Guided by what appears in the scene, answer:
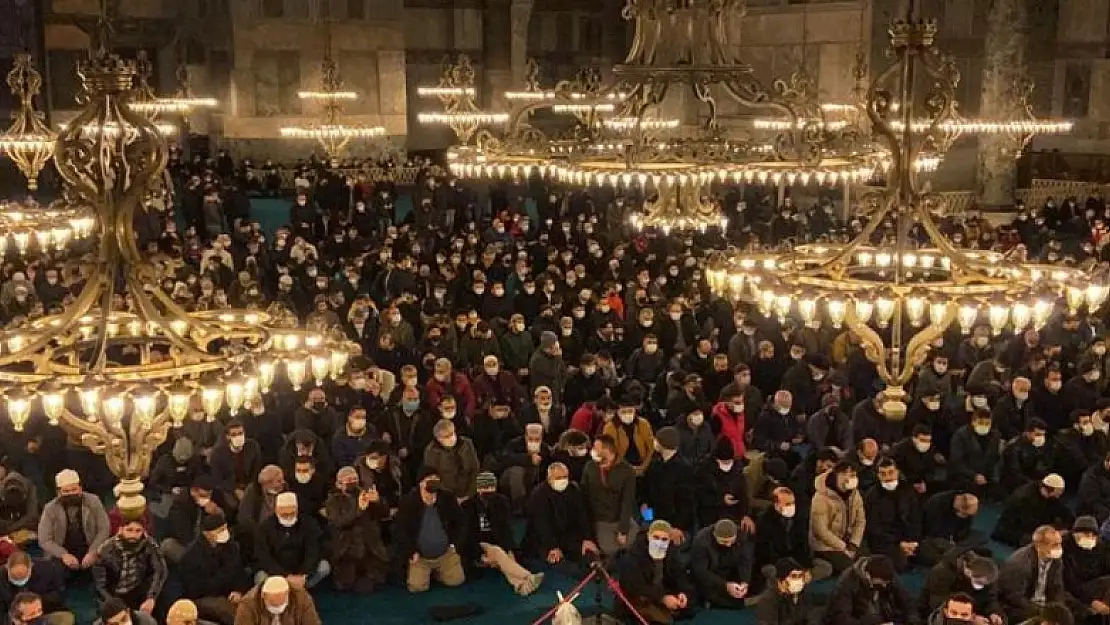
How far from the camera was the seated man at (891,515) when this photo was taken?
32.9 ft

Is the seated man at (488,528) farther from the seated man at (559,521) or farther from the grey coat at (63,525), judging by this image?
the grey coat at (63,525)

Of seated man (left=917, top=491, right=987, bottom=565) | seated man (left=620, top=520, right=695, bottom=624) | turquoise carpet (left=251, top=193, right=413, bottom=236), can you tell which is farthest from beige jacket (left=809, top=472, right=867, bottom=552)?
turquoise carpet (left=251, top=193, right=413, bottom=236)

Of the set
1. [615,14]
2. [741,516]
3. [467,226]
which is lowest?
[741,516]

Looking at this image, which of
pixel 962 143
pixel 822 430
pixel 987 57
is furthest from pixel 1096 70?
pixel 822 430

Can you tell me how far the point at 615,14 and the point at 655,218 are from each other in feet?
84.9

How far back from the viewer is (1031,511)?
10.3m

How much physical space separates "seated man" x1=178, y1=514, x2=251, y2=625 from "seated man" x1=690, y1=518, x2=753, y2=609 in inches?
128

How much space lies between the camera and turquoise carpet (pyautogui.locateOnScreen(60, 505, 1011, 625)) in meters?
9.21

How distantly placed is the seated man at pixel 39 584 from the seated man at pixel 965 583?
5655 mm

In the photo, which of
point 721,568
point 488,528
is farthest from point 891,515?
point 488,528

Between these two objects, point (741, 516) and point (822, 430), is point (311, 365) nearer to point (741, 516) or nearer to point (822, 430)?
point (741, 516)

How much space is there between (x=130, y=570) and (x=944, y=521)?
20.5 ft

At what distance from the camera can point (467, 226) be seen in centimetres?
2183

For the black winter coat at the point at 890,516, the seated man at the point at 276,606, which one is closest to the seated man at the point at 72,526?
the seated man at the point at 276,606
